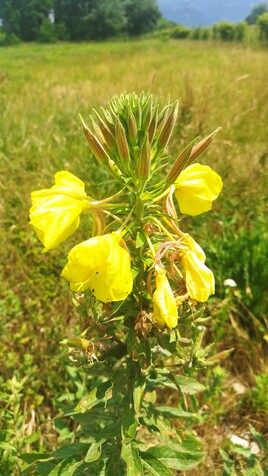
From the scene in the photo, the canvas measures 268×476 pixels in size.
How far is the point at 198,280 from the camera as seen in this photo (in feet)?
3.59

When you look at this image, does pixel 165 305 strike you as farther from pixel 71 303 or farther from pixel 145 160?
pixel 71 303

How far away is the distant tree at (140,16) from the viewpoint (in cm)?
6281

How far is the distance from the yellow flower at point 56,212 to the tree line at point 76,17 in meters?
53.3

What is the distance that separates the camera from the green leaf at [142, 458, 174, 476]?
53.1 inches

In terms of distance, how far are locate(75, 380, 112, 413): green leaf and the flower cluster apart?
295 millimetres

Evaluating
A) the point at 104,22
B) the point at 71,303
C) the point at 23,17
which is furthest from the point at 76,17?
the point at 71,303

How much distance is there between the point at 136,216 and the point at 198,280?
0.87 ft

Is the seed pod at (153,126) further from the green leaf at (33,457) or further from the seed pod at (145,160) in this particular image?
the green leaf at (33,457)

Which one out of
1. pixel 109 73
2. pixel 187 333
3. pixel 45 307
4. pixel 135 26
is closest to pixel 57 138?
pixel 45 307

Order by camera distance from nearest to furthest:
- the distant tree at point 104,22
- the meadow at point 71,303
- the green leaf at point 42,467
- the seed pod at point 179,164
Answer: the seed pod at point 179,164 → the green leaf at point 42,467 → the meadow at point 71,303 → the distant tree at point 104,22

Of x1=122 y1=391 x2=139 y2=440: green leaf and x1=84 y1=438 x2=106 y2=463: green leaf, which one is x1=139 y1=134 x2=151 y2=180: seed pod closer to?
x1=122 y1=391 x2=139 y2=440: green leaf

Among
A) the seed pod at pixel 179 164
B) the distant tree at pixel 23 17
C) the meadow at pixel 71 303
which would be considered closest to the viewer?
the seed pod at pixel 179 164

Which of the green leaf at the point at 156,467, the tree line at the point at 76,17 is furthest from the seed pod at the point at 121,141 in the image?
the tree line at the point at 76,17

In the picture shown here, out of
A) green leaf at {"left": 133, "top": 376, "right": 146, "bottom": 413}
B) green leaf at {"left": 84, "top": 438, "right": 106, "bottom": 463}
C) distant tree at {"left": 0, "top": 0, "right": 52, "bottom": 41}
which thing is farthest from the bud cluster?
distant tree at {"left": 0, "top": 0, "right": 52, "bottom": 41}
